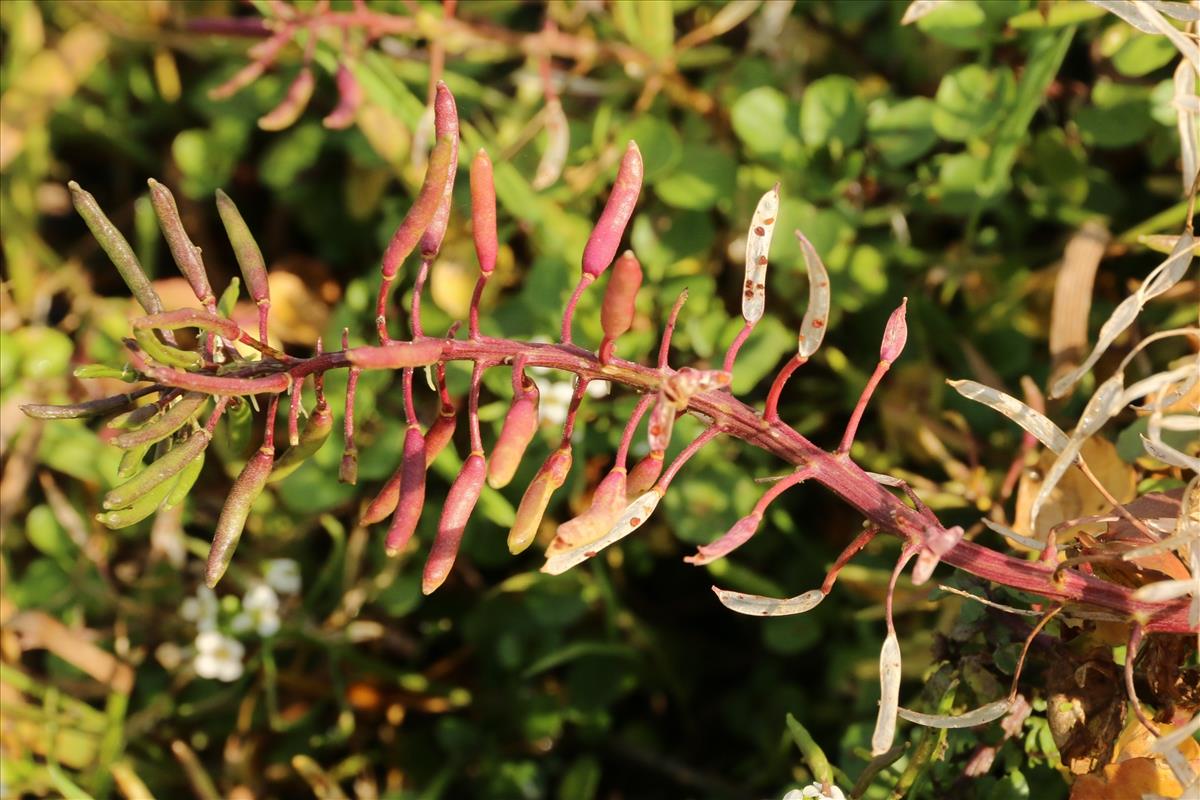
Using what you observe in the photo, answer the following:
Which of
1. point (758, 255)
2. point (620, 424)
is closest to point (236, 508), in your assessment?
point (758, 255)

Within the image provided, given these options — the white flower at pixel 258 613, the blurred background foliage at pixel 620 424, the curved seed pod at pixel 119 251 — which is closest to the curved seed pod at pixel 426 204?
the curved seed pod at pixel 119 251

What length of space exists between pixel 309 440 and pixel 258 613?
94cm

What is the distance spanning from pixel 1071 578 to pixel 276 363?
799mm

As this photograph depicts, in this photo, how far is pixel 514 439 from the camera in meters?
1.06

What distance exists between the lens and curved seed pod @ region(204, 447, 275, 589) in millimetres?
1109

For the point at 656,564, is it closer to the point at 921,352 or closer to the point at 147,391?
the point at 921,352

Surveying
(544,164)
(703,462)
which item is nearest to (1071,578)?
(703,462)

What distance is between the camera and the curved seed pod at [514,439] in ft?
3.40

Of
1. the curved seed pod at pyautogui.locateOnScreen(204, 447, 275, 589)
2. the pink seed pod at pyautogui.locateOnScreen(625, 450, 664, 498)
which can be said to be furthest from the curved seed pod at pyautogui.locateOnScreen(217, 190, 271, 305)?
the pink seed pod at pyautogui.locateOnScreen(625, 450, 664, 498)

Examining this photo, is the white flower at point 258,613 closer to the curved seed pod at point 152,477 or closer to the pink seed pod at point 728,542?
the curved seed pod at point 152,477

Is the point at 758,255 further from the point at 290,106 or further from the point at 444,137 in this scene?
the point at 290,106

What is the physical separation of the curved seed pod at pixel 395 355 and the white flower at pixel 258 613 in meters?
1.03

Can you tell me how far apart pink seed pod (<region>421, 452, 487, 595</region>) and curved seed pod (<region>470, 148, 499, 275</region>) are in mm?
199

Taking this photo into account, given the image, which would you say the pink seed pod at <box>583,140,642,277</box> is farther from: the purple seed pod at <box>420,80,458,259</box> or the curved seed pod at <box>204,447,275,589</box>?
the curved seed pod at <box>204,447,275,589</box>
